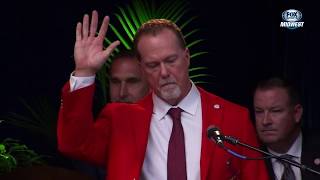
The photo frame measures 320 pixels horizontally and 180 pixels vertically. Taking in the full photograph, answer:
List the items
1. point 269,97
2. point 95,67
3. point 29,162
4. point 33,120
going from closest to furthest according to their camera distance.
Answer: point 95,67 < point 29,162 < point 269,97 < point 33,120

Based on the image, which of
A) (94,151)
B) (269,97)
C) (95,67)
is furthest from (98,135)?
(269,97)

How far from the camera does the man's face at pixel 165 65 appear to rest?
281 cm

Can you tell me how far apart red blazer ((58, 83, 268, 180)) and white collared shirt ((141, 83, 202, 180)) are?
3 cm

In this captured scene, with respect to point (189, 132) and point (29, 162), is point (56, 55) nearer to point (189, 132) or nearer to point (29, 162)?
point (29, 162)

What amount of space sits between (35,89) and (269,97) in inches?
60.7

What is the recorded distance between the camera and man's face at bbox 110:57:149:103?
3.53 meters

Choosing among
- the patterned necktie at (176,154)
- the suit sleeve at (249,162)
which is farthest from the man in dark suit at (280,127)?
the patterned necktie at (176,154)

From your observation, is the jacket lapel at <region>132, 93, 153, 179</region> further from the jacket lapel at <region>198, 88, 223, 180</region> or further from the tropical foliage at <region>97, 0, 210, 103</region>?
the tropical foliage at <region>97, 0, 210, 103</region>

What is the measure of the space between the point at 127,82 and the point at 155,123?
725 mm

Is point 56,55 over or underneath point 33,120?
over

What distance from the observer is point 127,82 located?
359 cm

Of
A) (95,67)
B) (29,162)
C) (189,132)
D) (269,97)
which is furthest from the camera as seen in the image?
(269,97)

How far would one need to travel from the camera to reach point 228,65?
463 centimetres

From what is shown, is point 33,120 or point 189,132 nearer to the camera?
point 189,132
